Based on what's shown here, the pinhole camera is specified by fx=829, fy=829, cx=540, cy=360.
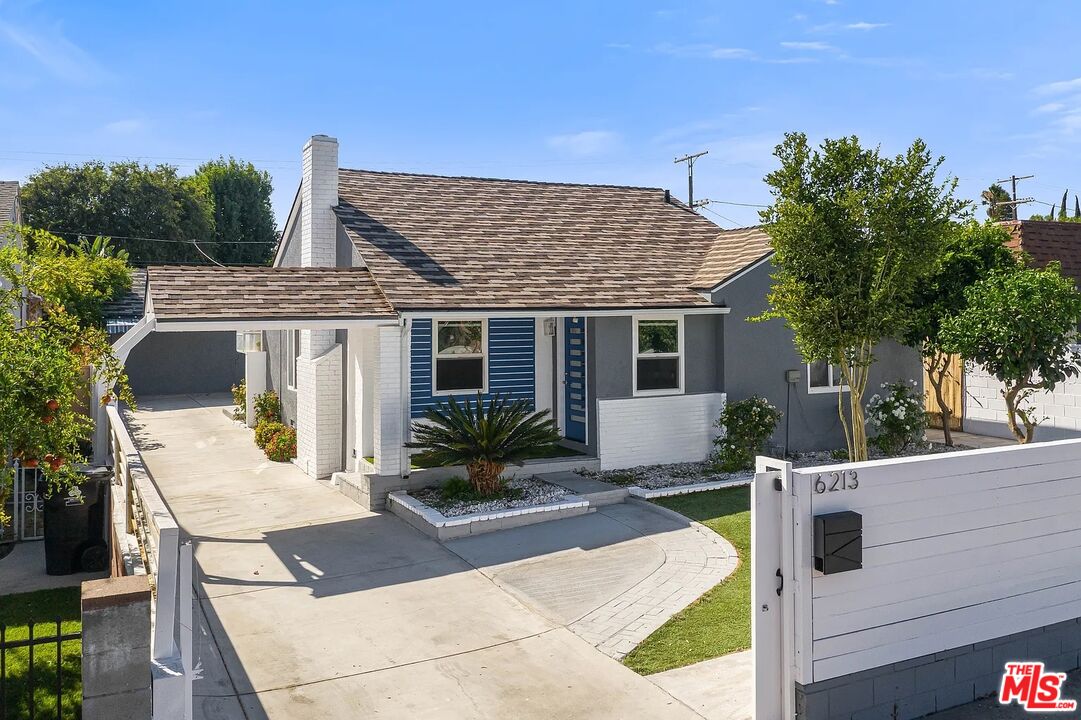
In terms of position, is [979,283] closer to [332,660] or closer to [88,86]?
[332,660]

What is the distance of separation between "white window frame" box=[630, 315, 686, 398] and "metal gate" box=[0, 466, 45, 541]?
893 centimetres

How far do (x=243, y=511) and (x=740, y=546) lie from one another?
721 cm

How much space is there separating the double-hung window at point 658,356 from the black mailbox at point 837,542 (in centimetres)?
898

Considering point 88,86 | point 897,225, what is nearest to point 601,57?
point 897,225

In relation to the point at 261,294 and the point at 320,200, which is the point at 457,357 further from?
the point at 320,200

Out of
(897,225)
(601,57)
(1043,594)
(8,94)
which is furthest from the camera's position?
(8,94)

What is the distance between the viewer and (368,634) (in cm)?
752

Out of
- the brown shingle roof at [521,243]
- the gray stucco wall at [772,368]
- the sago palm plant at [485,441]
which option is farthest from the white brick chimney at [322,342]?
the gray stucco wall at [772,368]

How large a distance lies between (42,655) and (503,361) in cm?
882

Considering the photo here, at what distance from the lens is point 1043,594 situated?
669 centimetres

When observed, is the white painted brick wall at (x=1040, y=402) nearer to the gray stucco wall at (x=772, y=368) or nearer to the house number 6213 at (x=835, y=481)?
the gray stucco wall at (x=772, y=368)

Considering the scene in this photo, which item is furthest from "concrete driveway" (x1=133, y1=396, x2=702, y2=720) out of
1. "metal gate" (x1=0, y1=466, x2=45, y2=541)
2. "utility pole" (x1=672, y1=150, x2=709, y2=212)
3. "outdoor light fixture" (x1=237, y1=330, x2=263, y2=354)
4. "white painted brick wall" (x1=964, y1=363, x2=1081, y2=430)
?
"utility pole" (x1=672, y1=150, x2=709, y2=212)

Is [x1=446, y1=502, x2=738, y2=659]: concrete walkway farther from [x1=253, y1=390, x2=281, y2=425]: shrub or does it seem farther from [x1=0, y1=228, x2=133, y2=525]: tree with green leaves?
[x1=253, y1=390, x2=281, y2=425]: shrub

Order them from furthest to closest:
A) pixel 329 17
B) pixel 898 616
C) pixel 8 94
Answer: pixel 8 94, pixel 329 17, pixel 898 616
